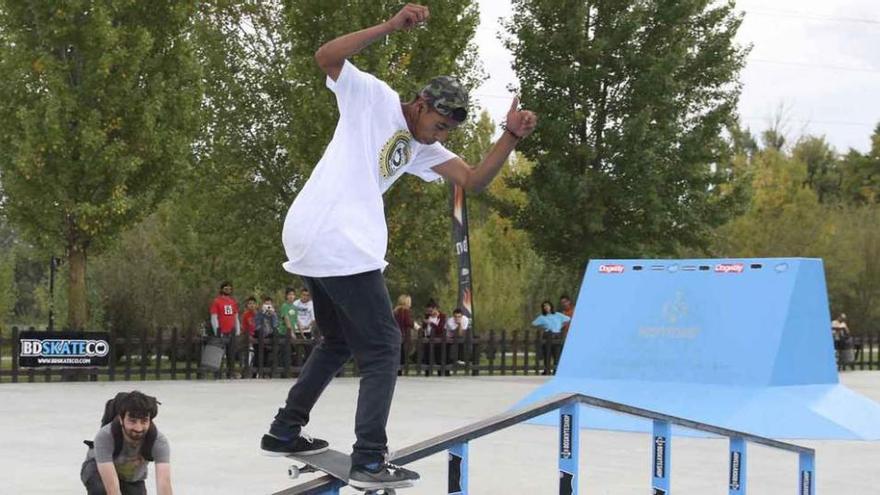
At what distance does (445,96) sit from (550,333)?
23293mm

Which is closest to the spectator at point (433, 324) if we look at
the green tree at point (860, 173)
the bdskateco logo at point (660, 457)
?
the bdskateco logo at point (660, 457)


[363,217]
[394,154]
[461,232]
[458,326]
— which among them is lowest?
[458,326]

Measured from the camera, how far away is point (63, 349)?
21.7 m

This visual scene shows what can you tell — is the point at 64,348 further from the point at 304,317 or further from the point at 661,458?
the point at 661,458

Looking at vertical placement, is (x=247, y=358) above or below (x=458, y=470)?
below

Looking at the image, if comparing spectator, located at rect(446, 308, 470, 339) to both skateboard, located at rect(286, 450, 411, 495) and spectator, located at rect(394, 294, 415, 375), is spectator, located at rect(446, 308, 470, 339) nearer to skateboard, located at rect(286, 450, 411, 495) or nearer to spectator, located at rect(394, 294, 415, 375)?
spectator, located at rect(394, 294, 415, 375)

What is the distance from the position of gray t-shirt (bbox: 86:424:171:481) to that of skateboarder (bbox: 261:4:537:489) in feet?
4.49

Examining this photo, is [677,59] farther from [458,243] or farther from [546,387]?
[546,387]

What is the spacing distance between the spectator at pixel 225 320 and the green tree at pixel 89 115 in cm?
253

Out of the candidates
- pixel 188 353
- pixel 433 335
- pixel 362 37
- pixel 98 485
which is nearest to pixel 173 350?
pixel 188 353

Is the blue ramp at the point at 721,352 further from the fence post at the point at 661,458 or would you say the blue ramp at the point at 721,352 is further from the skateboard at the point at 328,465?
the skateboard at the point at 328,465

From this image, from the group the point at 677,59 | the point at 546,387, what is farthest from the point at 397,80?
the point at 546,387

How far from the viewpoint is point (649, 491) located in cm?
988

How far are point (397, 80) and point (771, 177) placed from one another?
2932cm
